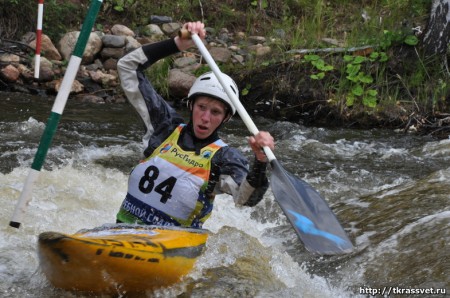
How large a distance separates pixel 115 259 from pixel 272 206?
2768 millimetres

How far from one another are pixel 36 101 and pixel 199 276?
6.18 metres

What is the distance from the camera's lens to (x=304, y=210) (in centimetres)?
356

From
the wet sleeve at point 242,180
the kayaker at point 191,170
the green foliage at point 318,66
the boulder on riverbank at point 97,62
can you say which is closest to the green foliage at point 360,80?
the green foliage at point 318,66

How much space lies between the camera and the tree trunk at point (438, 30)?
881 cm

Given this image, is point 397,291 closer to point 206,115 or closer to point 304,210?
point 304,210

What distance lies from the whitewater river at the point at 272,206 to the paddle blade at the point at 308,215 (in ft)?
1.26

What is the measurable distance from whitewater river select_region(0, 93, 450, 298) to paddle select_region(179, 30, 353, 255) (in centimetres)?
39

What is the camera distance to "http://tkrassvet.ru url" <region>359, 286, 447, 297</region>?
3582 millimetres

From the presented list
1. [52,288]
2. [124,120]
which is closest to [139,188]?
[52,288]

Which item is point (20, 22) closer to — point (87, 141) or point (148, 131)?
point (87, 141)

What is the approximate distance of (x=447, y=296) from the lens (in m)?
3.50

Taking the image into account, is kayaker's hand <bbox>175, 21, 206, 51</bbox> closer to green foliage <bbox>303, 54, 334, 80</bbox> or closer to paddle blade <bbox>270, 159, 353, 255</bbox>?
paddle blade <bbox>270, 159, 353, 255</bbox>

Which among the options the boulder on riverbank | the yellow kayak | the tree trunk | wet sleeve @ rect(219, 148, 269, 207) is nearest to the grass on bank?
the tree trunk

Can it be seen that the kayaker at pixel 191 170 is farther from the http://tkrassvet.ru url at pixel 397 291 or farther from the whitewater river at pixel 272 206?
the http://tkrassvet.ru url at pixel 397 291
